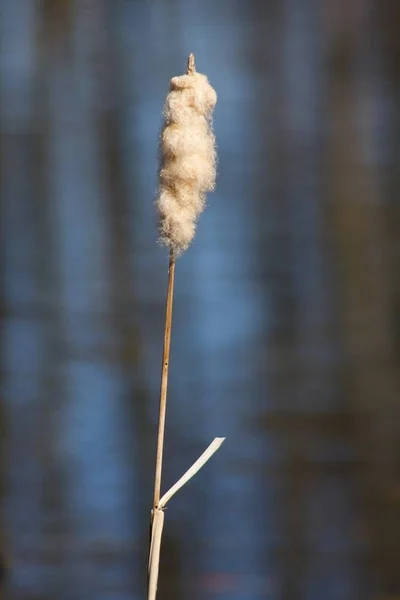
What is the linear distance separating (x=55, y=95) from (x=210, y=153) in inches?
83.9

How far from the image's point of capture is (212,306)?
7.68 feet

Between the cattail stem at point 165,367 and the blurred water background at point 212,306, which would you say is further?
the blurred water background at point 212,306

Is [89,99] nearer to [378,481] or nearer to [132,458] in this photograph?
[132,458]

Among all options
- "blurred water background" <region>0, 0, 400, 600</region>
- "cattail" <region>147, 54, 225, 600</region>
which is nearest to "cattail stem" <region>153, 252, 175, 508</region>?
"cattail" <region>147, 54, 225, 600</region>

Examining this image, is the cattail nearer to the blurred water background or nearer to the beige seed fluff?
the beige seed fluff

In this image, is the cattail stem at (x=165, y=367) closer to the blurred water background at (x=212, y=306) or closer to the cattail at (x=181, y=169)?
the cattail at (x=181, y=169)

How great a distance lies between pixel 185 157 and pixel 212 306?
5.63 ft

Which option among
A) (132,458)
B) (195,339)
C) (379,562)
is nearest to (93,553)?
(132,458)

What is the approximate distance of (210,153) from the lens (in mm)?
653

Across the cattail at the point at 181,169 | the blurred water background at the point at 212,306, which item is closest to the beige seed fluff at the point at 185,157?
the cattail at the point at 181,169

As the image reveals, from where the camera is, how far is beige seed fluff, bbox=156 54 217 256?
24.7 inches

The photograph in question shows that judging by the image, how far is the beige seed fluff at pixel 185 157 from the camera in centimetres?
63

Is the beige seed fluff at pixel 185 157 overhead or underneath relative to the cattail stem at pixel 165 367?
overhead

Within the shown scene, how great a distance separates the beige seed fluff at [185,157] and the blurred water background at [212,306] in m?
1.08
